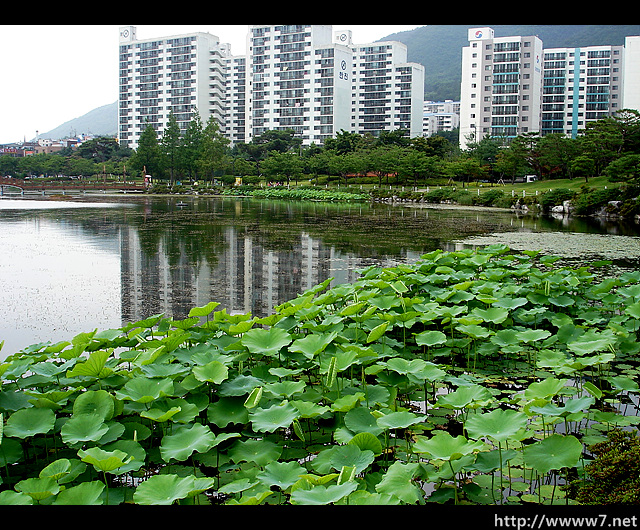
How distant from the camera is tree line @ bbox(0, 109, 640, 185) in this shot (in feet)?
111

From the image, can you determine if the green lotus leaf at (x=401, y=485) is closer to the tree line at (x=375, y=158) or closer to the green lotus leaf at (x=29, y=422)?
the green lotus leaf at (x=29, y=422)

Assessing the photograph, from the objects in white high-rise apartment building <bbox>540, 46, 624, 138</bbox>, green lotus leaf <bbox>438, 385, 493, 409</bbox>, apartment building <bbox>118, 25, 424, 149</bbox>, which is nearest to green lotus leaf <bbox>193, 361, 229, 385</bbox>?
green lotus leaf <bbox>438, 385, 493, 409</bbox>

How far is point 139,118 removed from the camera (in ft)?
282

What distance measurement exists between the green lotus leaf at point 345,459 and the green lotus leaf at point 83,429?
967 mm

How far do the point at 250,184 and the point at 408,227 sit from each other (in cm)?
3709

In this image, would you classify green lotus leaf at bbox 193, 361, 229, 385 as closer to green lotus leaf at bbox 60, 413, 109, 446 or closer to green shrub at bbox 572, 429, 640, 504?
green lotus leaf at bbox 60, 413, 109, 446

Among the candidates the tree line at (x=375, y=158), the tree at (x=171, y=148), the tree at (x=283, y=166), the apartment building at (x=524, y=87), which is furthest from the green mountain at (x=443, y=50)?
the tree at (x=171, y=148)

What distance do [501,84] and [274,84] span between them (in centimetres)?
2857

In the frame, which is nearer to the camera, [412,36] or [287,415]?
[287,415]
